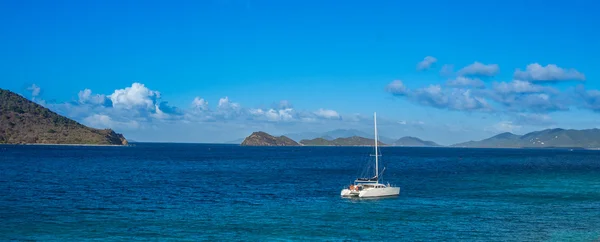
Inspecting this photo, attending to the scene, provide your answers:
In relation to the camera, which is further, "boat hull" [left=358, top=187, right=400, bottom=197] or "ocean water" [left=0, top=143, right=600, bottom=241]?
"boat hull" [left=358, top=187, right=400, bottom=197]

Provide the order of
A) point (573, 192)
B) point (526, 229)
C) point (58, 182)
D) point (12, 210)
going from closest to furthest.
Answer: point (526, 229) → point (12, 210) → point (573, 192) → point (58, 182)

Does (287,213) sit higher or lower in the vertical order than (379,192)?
lower

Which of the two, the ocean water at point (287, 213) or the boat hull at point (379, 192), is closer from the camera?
the ocean water at point (287, 213)

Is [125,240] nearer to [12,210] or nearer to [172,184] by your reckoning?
[12,210]

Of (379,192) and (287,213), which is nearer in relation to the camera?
(287,213)

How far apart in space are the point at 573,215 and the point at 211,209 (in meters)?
40.8

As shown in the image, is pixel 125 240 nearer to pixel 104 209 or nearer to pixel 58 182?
pixel 104 209

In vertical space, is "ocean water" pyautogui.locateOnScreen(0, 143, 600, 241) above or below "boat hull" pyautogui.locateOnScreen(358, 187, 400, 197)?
below

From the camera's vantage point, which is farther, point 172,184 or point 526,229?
point 172,184

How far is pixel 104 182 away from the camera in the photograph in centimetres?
9812

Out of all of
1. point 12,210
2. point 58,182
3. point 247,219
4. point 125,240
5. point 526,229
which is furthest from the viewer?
point 58,182

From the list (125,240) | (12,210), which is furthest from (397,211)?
(12,210)

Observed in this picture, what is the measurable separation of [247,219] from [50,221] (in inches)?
757

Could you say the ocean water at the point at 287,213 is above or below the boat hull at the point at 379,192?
below
